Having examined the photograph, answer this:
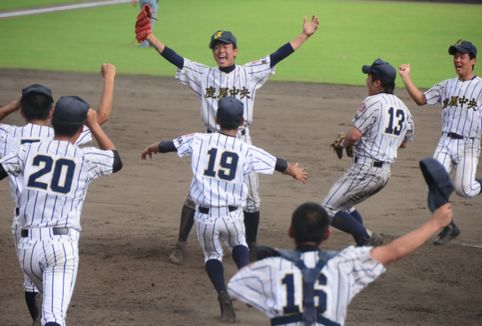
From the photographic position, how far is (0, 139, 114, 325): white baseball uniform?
6.08 m

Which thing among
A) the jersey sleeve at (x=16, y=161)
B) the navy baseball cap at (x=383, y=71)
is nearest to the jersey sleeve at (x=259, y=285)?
the jersey sleeve at (x=16, y=161)

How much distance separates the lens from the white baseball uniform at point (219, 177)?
24.0ft

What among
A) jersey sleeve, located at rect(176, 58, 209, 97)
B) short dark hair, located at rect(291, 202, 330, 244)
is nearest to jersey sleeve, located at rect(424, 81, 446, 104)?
jersey sleeve, located at rect(176, 58, 209, 97)

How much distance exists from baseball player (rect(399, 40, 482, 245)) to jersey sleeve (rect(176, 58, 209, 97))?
1834 millimetres

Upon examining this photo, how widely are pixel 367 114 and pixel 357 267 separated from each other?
4.22 meters

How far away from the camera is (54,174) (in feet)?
20.0

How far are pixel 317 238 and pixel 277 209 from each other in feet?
21.3

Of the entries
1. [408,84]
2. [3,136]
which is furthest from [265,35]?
[3,136]

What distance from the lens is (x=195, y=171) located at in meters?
7.42

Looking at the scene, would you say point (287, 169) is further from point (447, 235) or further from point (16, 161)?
point (447, 235)

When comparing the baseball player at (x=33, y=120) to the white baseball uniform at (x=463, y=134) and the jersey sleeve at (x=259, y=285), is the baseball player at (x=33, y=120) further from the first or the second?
the white baseball uniform at (x=463, y=134)

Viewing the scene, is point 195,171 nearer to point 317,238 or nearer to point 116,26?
point 317,238

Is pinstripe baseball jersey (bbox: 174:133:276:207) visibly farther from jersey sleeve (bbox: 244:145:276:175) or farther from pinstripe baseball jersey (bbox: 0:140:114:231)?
pinstripe baseball jersey (bbox: 0:140:114:231)

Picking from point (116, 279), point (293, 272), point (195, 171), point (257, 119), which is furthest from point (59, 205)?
point (257, 119)
